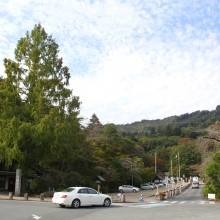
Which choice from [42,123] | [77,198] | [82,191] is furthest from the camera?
[42,123]

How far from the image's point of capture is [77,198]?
20406mm

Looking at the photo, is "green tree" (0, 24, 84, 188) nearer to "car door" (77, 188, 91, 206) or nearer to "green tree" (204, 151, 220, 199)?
"car door" (77, 188, 91, 206)

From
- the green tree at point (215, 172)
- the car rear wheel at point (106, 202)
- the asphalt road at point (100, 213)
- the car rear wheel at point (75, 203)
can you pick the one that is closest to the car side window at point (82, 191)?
the car rear wheel at point (75, 203)

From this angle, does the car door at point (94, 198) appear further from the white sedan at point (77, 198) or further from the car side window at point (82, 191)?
the car side window at point (82, 191)

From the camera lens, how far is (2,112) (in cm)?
3316

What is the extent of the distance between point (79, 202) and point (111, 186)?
124ft

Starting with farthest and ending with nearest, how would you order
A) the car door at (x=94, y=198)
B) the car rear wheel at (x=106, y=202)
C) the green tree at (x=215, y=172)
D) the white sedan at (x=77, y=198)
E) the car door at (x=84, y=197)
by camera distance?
the green tree at (x=215, y=172), the car rear wheel at (x=106, y=202), the car door at (x=94, y=198), the car door at (x=84, y=197), the white sedan at (x=77, y=198)

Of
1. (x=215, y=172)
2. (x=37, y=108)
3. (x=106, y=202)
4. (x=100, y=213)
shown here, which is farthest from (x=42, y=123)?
(x=215, y=172)

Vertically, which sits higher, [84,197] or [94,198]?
[84,197]

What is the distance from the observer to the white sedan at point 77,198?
19844 mm

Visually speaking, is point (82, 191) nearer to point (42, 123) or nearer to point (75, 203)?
point (75, 203)

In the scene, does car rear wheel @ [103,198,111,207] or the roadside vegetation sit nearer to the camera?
car rear wheel @ [103,198,111,207]

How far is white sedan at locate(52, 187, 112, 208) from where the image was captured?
19.8 metres

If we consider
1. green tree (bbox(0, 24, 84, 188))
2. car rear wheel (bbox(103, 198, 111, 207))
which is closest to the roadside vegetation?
green tree (bbox(0, 24, 84, 188))
